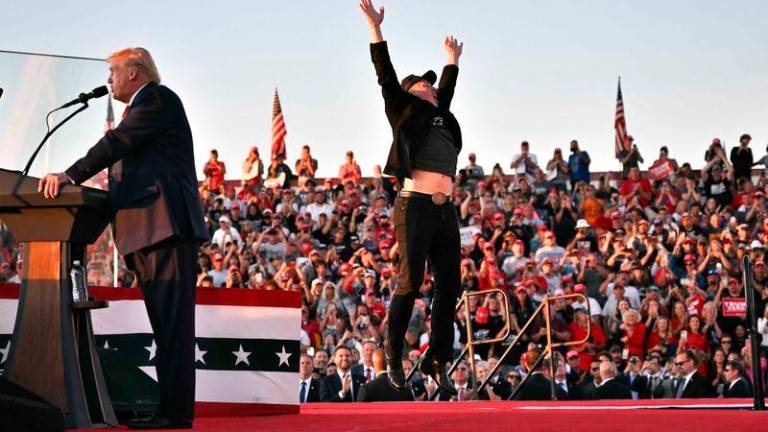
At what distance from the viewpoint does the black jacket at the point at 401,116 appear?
7113 millimetres

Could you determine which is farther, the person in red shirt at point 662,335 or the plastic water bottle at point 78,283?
the person in red shirt at point 662,335

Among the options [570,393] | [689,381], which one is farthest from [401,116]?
[689,381]

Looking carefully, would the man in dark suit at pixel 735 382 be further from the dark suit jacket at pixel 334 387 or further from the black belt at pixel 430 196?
the black belt at pixel 430 196

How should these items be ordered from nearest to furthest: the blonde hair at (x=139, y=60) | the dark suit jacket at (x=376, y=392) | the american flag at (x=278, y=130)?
the blonde hair at (x=139, y=60)
the dark suit jacket at (x=376, y=392)
the american flag at (x=278, y=130)

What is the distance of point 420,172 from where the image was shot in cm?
717

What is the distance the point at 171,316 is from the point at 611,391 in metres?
8.52

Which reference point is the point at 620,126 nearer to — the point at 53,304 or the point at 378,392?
the point at 378,392

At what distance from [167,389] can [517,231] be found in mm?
14017

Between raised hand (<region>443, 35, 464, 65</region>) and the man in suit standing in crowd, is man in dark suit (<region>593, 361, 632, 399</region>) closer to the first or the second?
the man in suit standing in crowd

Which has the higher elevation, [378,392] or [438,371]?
[438,371]

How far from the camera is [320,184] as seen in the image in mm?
26188

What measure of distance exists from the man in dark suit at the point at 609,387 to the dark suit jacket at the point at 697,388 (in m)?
0.71

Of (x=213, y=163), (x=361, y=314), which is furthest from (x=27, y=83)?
(x=213, y=163)

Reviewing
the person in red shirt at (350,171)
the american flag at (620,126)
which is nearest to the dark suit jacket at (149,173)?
the person in red shirt at (350,171)
